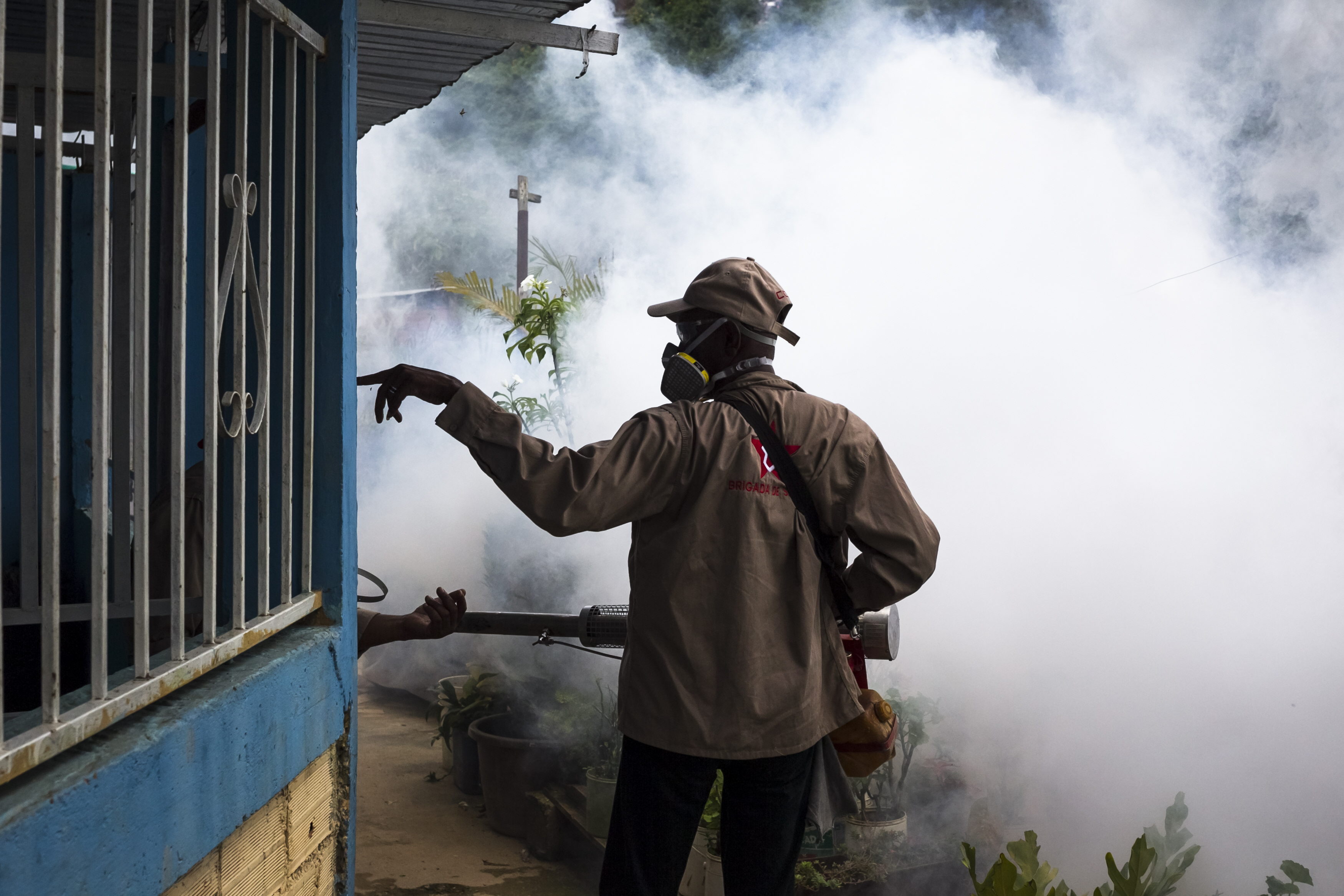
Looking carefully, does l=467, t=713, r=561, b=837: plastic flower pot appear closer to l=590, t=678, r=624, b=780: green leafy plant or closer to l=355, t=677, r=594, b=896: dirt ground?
l=355, t=677, r=594, b=896: dirt ground

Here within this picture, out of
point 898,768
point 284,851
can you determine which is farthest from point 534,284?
point 284,851

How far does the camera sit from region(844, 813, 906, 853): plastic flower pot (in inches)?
171

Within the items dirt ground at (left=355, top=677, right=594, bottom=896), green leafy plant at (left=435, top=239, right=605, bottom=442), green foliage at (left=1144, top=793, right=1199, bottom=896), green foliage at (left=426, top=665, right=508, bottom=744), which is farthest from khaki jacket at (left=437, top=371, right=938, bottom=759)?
green leafy plant at (left=435, top=239, right=605, bottom=442)

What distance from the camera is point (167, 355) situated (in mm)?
2818

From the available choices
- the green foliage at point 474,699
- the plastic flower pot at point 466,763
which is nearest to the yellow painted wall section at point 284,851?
the green foliage at point 474,699

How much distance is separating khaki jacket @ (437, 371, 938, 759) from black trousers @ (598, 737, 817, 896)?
9 centimetres

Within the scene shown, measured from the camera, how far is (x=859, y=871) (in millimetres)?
4250

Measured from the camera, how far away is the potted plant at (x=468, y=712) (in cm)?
599

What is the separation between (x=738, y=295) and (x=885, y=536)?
0.70 meters

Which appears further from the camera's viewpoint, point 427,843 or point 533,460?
point 427,843

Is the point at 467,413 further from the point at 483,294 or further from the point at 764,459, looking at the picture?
the point at 483,294

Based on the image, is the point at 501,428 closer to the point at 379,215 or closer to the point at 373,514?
the point at 373,514

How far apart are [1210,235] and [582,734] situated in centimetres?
412

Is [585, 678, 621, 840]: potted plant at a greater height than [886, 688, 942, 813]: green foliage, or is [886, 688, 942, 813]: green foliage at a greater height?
[886, 688, 942, 813]: green foliage
